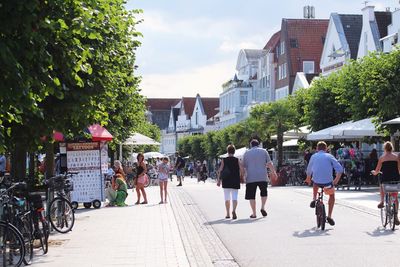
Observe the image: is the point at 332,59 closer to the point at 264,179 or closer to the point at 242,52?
the point at 242,52

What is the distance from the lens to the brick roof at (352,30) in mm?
58312

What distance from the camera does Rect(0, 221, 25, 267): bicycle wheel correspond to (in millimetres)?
9761

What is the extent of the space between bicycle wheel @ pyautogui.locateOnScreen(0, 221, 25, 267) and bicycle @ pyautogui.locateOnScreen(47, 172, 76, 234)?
163 inches

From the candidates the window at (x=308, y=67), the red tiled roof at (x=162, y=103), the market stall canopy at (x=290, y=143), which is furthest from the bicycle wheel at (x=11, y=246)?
the red tiled roof at (x=162, y=103)

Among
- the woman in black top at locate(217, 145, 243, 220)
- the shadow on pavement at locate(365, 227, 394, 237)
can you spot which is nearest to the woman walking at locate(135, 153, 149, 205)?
the woman in black top at locate(217, 145, 243, 220)

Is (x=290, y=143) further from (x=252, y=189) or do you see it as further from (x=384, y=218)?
(x=384, y=218)

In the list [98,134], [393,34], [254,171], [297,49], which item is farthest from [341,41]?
[254,171]

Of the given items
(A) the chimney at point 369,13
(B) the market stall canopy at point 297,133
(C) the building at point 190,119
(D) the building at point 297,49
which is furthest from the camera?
(C) the building at point 190,119

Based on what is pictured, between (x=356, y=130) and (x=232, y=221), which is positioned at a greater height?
(x=356, y=130)

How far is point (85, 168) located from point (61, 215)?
6.15 meters

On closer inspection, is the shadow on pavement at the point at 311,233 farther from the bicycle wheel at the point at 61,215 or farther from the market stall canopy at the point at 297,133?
the market stall canopy at the point at 297,133

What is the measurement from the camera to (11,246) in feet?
32.4

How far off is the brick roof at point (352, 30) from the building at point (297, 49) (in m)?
9.30

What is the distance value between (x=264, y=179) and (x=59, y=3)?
9.58m
